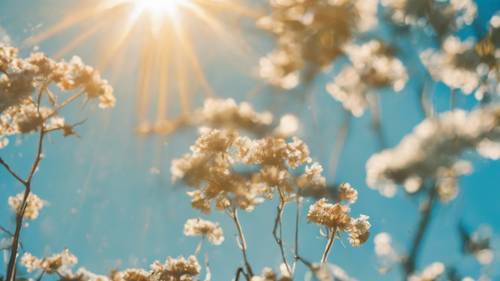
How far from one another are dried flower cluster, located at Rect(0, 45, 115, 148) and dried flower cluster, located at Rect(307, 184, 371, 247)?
5.90 m

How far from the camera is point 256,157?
7801 millimetres

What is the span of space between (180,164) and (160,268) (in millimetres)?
4835

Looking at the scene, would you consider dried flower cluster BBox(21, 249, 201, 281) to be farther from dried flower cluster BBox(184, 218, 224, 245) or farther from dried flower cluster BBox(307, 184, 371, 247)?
dried flower cluster BBox(307, 184, 371, 247)

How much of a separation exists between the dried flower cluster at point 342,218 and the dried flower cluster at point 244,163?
2.48 ft

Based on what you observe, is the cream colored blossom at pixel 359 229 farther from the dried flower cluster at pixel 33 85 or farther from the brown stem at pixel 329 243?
the dried flower cluster at pixel 33 85

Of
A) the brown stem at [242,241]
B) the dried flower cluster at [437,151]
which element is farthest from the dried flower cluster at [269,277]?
the dried flower cluster at [437,151]

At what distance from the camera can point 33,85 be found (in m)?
10.5

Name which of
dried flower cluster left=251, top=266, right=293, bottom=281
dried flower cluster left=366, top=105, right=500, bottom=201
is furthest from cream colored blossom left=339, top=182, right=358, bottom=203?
dried flower cluster left=366, top=105, right=500, bottom=201

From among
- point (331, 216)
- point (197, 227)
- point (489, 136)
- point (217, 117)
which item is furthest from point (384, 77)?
point (197, 227)

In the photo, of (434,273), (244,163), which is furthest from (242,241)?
(434,273)

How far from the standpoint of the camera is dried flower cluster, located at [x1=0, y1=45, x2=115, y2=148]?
33.8 feet

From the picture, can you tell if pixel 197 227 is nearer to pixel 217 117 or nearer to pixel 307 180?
pixel 307 180

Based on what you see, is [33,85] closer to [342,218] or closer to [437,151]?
[342,218]

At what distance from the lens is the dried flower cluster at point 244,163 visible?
7500 millimetres
